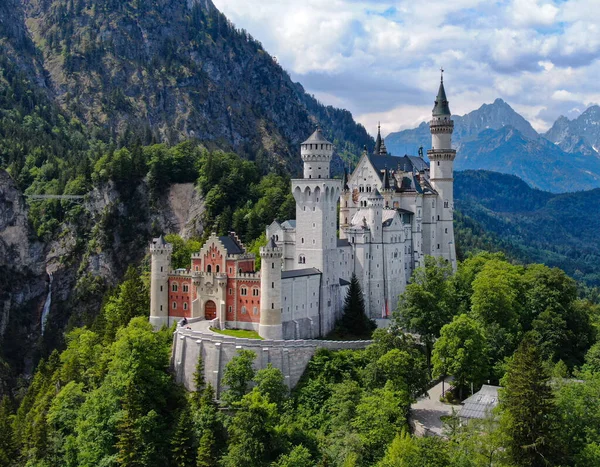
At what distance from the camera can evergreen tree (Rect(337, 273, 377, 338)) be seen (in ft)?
279

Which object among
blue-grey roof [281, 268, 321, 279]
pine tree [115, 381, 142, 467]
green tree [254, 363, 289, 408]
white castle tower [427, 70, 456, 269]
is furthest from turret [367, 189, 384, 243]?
pine tree [115, 381, 142, 467]

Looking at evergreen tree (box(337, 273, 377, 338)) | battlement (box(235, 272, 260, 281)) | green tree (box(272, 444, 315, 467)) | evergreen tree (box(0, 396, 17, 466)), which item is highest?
battlement (box(235, 272, 260, 281))

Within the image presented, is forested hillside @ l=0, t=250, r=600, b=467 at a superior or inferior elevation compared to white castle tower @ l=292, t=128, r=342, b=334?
inferior

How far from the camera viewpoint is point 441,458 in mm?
56594

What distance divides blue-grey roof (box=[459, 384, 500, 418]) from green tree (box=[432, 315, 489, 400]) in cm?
416

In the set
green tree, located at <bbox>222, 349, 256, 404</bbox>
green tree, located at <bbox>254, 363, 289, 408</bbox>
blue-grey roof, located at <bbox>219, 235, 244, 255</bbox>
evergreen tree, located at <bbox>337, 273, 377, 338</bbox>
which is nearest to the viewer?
green tree, located at <bbox>254, 363, 289, 408</bbox>

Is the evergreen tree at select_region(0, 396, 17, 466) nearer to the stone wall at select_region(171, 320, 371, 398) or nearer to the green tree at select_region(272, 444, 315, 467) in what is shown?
the stone wall at select_region(171, 320, 371, 398)

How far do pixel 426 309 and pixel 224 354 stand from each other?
23.0m

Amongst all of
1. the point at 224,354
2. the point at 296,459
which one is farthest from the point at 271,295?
the point at 296,459

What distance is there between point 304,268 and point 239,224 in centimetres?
3813

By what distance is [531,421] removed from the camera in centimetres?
5519

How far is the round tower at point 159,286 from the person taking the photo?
84.0 m

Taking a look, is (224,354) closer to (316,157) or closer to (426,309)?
(426,309)

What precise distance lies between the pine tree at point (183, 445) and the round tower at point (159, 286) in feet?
55.3
